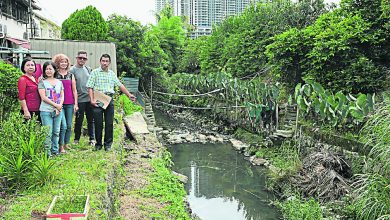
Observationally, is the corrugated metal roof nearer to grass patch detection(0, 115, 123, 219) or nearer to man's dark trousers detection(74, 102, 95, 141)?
man's dark trousers detection(74, 102, 95, 141)

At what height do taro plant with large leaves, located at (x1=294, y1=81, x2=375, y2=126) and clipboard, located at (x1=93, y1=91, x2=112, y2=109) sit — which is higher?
clipboard, located at (x1=93, y1=91, x2=112, y2=109)

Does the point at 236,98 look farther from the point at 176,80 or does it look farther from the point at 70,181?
the point at 70,181

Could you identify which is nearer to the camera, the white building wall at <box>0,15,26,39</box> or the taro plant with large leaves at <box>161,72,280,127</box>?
the taro plant with large leaves at <box>161,72,280,127</box>

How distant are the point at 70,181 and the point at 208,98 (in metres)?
13.1

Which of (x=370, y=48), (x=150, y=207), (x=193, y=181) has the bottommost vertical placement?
(x=193, y=181)

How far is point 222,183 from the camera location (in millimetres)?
8641

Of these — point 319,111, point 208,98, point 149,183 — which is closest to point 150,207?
A: point 149,183

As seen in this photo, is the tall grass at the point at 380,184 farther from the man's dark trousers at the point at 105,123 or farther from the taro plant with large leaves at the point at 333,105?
the man's dark trousers at the point at 105,123

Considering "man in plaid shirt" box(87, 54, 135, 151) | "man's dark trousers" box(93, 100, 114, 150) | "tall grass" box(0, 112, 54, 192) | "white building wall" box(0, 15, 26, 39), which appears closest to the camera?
"tall grass" box(0, 112, 54, 192)

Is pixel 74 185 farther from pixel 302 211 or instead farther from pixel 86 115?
pixel 302 211

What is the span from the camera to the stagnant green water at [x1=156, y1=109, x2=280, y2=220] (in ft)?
22.8

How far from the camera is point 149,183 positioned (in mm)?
5219

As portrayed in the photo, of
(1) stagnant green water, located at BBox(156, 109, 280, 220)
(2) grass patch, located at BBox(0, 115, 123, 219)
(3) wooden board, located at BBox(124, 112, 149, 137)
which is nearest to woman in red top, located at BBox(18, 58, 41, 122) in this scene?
(2) grass patch, located at BBox(0, 115, 123, 219)

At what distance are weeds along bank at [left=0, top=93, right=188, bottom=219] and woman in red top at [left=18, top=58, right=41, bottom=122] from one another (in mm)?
269
